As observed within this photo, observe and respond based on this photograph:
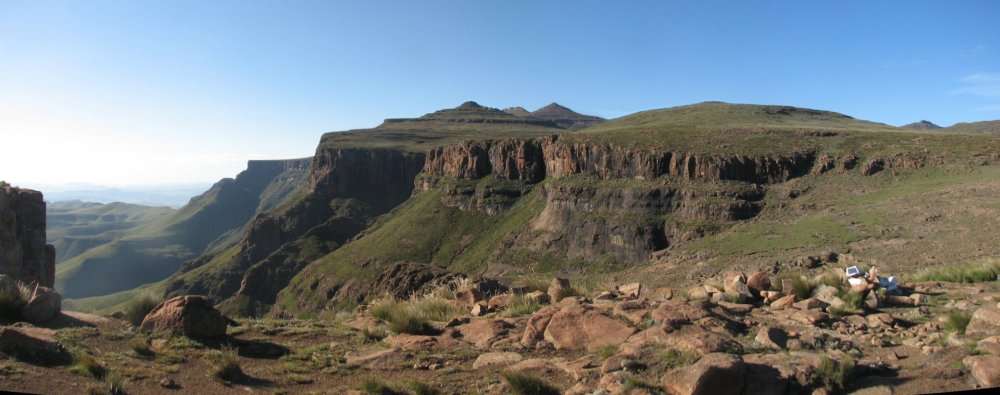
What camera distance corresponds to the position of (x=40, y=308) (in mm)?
10312

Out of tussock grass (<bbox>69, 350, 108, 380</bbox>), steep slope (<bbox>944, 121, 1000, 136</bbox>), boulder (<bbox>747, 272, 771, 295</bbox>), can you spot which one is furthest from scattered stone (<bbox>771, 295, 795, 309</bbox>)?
steep slope (<bbox>944, 121, 1000, 136</bbox>)

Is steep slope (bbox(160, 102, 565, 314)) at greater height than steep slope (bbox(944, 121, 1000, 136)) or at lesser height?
lesser

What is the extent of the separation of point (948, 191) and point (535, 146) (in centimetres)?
6005

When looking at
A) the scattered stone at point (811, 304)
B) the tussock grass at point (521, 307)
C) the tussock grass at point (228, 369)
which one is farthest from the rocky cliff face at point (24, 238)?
the scattered stone at point (811, 304)

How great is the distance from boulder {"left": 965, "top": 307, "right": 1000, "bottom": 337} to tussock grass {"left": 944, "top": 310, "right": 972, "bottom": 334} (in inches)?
3.8

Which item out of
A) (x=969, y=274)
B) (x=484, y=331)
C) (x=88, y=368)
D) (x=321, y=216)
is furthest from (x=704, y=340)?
(x=321, y=216)

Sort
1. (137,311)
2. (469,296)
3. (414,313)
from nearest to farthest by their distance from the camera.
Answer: (414,313)
(137,311)
(469,296)

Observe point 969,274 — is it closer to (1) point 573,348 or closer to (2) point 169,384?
(1) point 573,348

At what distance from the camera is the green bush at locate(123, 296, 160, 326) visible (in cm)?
1106

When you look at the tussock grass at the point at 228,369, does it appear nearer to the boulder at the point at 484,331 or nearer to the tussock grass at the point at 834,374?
the boulder at the point at 484,331

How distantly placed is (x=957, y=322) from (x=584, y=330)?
5304mm

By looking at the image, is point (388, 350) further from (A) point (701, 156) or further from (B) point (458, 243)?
(B) point (458, 243)

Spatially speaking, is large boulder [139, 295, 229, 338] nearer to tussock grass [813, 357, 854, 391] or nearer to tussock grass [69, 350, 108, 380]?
tussock grass [69, 350, 108, 380]

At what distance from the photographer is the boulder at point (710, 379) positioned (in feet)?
20.9
